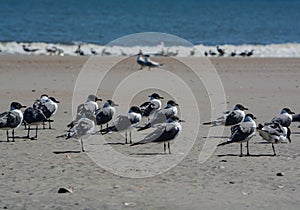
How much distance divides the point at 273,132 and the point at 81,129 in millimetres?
3092

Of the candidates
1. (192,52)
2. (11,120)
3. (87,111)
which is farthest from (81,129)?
(192,52)

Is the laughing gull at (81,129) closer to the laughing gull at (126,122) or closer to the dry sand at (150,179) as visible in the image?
the dry sand at (150,179)

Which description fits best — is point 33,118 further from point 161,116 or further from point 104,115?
point 161,116

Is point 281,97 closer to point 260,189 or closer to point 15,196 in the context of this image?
point 260,189

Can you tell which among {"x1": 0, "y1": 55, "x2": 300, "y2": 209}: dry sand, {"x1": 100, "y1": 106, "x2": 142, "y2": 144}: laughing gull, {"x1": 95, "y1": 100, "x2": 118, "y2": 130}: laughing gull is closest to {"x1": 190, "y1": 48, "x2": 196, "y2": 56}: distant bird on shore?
{"x1": 0, "y1": 55, "x2": 300, "y2": 209}: dry sand

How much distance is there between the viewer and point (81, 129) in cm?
1246

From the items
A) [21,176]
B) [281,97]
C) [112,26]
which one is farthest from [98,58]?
[112,26]

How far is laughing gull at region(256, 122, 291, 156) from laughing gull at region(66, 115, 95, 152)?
2.74 meters

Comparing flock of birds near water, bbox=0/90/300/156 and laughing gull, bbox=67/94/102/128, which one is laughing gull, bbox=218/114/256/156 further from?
laughing gull, bbox=67/94/102/128

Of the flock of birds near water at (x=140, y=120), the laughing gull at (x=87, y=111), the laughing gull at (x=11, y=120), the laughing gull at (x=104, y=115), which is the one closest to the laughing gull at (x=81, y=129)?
the flock of birds near water at (x=140, y=120)

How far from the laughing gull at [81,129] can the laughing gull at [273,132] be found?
2.74 metres

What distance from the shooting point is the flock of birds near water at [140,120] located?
1227cm

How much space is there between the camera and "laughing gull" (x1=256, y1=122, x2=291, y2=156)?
1227 cm

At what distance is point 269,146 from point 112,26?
55.5 metres
